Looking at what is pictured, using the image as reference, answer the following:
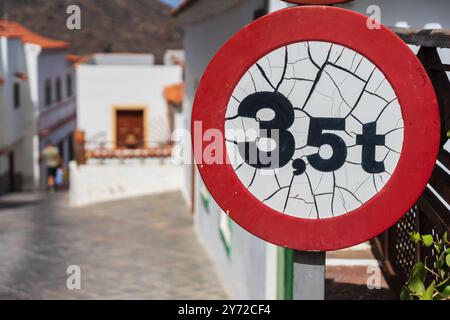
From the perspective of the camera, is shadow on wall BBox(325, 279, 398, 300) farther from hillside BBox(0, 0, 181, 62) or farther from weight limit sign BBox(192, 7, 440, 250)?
hillside BBox(0, 0, 181, 62)

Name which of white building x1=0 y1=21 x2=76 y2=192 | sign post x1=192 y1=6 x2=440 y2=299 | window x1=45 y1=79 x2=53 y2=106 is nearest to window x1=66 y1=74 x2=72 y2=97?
white building x1=0 y1=21 x2=76 y2=192

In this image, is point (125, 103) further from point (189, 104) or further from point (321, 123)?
point (321, 123)

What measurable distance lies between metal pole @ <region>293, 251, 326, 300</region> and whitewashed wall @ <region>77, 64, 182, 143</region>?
26.6 metres

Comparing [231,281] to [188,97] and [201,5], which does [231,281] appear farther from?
[188,97]

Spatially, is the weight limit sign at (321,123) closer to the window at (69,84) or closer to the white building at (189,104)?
the white building at (189,104)

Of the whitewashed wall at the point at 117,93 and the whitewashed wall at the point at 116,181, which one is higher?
the whitewashed wall at the point at 117,93

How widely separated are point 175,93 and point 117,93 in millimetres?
4698

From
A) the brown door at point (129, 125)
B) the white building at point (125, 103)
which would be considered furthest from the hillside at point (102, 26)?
the white building at point (125, 103)

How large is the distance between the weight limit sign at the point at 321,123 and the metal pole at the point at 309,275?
0.10 metres

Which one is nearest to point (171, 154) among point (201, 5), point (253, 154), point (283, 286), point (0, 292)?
point (201, 5)

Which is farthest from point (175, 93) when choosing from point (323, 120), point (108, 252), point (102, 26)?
point (102, 26)

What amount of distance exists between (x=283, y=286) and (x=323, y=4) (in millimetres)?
4995

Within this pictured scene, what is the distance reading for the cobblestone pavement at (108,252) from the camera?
11.9 m

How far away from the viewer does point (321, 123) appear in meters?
3.07
